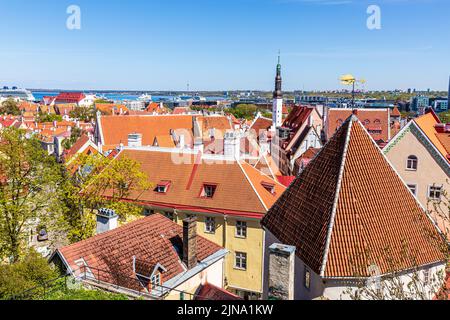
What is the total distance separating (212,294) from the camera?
656 inches

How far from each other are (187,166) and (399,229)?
16.2 metres

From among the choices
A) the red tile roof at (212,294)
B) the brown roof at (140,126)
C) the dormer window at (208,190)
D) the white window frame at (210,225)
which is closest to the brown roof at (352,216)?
the red tile roof at (212,294)

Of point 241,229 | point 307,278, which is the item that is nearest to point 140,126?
point 241,229

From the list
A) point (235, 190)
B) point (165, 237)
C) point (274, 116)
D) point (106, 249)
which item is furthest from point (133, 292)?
point (274, 116)

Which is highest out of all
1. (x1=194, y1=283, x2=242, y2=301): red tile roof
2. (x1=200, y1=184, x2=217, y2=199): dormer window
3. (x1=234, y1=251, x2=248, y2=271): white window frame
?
(x1=200, y1=184, x2=217, y2=199): dormer window

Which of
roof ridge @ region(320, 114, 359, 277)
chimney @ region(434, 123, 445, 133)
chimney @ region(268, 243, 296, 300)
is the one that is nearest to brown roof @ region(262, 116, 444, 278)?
roof ridge @ region(320, 114, 359, 277)

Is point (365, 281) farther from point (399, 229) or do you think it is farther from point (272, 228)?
point (272, 228)

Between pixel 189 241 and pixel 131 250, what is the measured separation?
2.41 m

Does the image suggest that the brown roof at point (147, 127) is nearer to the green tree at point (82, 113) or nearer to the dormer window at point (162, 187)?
the dormer window at point (162, 187)

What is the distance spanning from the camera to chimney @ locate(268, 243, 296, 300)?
38.3 ft

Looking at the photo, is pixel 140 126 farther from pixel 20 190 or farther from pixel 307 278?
pixel 307 278

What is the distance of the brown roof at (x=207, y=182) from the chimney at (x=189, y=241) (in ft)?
22.6

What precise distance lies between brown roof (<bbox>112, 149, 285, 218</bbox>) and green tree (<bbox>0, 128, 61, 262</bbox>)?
249 inches

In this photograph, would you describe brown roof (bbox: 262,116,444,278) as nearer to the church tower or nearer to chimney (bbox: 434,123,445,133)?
chimney (bbox: 434,123,445,133)
